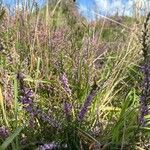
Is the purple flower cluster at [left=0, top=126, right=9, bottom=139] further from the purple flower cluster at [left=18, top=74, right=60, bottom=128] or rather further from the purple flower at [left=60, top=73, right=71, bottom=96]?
the purple flower at [left=60, top=73, right=71, bottom=96]

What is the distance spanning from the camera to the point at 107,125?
103 inches

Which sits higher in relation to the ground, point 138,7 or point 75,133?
point 138,7

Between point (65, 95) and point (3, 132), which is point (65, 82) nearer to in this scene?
point (65, 95)

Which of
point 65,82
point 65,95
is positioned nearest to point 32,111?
point 65,82

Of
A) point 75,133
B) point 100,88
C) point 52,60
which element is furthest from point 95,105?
point 52,60

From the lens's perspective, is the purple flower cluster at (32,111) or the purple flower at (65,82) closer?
the purple flower cluster at (32,111)

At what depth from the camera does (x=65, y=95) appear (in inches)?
114

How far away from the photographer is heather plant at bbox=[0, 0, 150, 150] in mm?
2264

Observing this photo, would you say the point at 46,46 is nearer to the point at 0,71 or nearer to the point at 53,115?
the point at 0,71

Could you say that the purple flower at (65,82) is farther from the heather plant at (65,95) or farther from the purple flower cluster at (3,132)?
the purple flower cluster at (3,132)

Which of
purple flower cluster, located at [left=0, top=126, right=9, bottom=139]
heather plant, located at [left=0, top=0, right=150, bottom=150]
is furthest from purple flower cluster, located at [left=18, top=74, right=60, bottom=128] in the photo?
purple flower cluster, located at [left=0, top=126, right=9, bottom=139]

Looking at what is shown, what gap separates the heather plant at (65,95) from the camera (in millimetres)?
2264

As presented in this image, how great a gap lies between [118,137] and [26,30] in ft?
5.49

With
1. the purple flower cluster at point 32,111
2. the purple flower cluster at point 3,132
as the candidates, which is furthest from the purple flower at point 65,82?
the purple flower cluster at point 3,132
